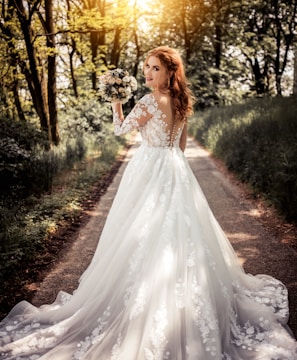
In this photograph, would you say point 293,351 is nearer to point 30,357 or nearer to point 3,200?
point 30,357

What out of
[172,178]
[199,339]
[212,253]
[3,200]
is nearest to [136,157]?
[172,178]

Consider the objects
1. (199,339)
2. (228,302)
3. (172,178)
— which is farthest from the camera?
(172,178)

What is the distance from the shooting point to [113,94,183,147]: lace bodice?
356 centimetres

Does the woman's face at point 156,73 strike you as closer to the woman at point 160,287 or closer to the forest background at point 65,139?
the woman at point 160,287

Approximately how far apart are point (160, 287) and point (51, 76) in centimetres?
1144

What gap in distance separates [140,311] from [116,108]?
1.95 meters

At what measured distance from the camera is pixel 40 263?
5.36 metres

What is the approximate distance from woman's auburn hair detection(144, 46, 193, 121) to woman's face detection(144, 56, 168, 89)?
0.10ft

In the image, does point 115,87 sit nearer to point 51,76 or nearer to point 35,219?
point 35,219

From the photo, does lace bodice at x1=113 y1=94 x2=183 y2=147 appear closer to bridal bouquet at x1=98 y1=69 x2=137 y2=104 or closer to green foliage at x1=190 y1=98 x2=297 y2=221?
bridal bouquet at x1=98 y1=69 x2=137 y2=104

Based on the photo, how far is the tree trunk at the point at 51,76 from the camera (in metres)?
12.5

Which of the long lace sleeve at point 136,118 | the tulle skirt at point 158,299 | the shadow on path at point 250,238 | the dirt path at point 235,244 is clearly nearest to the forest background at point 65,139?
the dirt path at point 235,244

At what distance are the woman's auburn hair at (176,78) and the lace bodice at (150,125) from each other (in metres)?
0.16

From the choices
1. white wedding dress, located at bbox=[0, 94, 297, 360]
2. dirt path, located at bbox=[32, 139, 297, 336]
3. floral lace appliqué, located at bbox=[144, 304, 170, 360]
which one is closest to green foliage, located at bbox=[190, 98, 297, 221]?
dirt path, located at bbox=[32, 139, 297, 336]
